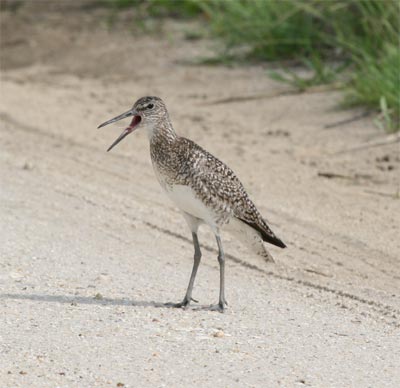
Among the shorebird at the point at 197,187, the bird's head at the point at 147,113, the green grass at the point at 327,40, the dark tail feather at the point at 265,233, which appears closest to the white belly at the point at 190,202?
the shorebird at the point at 197,187

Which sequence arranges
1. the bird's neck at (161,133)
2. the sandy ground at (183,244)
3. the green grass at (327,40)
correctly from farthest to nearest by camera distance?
the green grass at (327,40) < the bird's neck at (161,133) < the sandy ground at (183,244)

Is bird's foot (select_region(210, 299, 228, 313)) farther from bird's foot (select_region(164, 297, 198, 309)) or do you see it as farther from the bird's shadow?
bird's foot (select_region(164, 297, 198, 309))

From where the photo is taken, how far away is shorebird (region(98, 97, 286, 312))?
6.23 metres

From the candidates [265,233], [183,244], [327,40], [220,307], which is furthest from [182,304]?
[327,40]

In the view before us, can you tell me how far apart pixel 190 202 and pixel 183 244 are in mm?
1455

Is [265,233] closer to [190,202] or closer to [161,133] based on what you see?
[190,202]

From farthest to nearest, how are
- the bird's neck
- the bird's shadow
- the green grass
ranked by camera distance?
the green grass
the bird's neck
the bird's shadow

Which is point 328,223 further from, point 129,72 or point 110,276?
point 129,72

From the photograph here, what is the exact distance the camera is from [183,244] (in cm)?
763

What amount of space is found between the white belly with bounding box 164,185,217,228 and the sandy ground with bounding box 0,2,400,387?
0.53m

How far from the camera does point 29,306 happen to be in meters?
6.05

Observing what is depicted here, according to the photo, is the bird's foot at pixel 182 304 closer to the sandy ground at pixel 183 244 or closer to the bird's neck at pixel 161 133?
the sandy ground at pixel 183 244

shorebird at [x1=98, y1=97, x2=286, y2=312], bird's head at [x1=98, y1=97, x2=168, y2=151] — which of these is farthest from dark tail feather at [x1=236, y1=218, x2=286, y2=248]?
bird's head at [x1=98, y1=97, x2=168, y2=151]

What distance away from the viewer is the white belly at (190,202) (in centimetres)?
620
